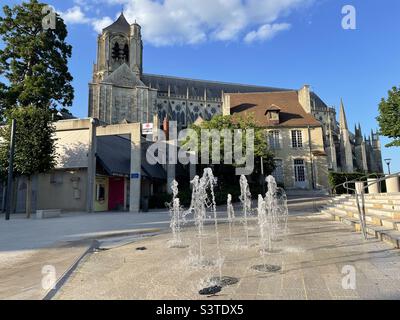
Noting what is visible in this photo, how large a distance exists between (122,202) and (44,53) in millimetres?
13993

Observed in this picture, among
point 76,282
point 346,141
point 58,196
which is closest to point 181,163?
point 58,196

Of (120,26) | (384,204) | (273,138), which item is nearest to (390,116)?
(273,138)

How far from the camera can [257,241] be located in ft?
27.6

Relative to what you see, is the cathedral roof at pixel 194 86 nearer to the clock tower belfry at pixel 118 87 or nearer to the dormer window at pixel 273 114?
the clock tower belfry at pixel 118 87

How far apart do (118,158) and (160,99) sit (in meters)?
53.1

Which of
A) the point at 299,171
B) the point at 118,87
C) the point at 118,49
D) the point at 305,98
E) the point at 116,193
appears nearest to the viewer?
the point at 116,193

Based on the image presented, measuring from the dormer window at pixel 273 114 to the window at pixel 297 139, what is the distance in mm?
2465

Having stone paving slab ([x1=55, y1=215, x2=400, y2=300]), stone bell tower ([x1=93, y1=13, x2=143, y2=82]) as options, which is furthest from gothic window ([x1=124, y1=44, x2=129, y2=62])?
stone paving slab ([x1=55, y1=215, x2=400, y2=300])

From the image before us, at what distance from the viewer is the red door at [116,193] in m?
27.0

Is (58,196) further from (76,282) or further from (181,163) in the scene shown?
(76,282)

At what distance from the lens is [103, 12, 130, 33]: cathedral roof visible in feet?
257

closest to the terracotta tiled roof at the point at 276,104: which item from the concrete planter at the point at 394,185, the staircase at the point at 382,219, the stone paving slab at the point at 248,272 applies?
the concrete planter at the point at 394,185

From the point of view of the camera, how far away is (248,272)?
5.13 metres

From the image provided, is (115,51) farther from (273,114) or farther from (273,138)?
(273,138)
